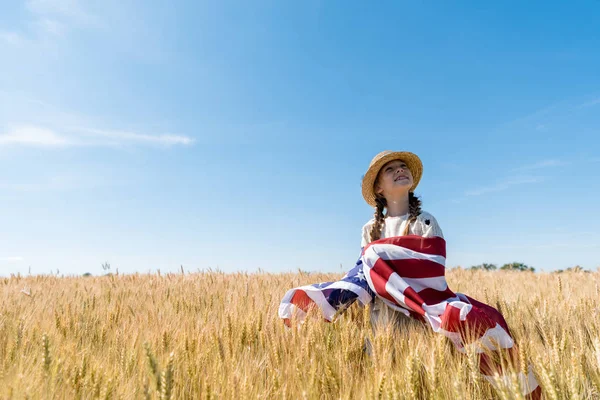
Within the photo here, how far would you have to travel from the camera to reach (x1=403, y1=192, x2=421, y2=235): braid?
352 centimetres

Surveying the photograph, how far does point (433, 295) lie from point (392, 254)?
1.41ft

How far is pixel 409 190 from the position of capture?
393 centimetres

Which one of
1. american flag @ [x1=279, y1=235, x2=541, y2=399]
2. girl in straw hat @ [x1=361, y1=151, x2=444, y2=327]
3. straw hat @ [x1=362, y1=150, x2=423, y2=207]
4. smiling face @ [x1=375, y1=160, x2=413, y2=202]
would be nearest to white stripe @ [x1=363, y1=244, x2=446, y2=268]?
american flag @ [x1=279, y1=235, x2=541, y2=399]

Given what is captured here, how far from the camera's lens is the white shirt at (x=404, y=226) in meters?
3.32

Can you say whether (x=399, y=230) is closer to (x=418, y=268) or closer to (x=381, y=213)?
(x=381, y=213)

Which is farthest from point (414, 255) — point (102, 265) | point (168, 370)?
point (102, 265)

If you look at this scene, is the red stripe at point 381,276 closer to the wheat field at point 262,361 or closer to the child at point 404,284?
the child at point 404,284

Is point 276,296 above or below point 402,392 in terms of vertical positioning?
above

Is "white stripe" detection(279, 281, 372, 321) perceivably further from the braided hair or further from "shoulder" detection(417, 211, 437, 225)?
"shoulder" detection(417, 211, 437, 225)

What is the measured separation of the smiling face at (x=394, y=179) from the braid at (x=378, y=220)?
84 millimetres

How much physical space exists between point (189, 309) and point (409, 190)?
237 centimetres

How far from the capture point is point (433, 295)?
296 centimetres

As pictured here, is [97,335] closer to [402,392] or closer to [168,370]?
[168,370]

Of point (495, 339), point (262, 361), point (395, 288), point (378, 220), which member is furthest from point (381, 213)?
point (262, 361)
